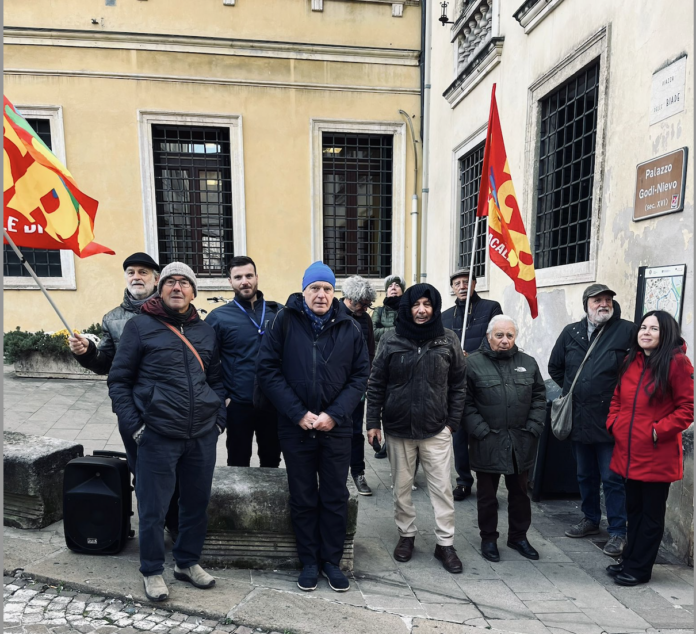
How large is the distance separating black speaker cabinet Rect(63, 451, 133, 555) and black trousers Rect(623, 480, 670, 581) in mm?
3333

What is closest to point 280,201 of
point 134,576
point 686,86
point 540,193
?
point 540,193

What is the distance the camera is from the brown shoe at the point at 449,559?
3.52 metres

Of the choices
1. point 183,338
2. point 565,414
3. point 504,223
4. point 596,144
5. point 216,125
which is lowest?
point 565,414

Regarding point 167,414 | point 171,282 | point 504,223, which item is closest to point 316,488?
point 167,414

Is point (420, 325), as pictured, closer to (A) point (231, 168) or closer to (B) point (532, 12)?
(B) point (532, 12)

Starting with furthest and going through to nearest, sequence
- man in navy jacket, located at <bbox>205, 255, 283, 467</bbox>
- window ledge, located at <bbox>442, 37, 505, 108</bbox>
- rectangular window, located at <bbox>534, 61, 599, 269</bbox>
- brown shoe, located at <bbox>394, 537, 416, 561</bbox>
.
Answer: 1. window ledge, located at <bbox>442, 37, 505, 108</bbox>
2. rectangular window, located at <bbox>534, 61, 599, 269</bbox>
3. man in navy jacket, located at <bbox>205, 255, 283, 467</bbox>
4. brown shoe, located at <bbox>394, 537, 416, 561</bbox>

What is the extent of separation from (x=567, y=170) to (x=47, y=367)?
8.89 metres

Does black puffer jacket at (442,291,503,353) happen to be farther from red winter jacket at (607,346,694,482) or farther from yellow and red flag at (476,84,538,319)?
red winter jacket at (607,346,694,482)

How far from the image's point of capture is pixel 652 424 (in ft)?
10.8

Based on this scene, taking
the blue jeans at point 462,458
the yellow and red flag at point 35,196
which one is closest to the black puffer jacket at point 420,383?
the blue jeans at point 462,458

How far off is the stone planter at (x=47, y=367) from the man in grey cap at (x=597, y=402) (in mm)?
8258

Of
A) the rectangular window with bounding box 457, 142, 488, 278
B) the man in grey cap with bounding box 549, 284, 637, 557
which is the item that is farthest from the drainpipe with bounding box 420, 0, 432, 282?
the man in grey cap with bounding box 549, 284, 637, 557

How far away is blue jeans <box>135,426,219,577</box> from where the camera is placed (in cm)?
295

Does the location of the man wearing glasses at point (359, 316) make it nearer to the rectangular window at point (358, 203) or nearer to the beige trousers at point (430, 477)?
the beige trousers at point (430, 477)
